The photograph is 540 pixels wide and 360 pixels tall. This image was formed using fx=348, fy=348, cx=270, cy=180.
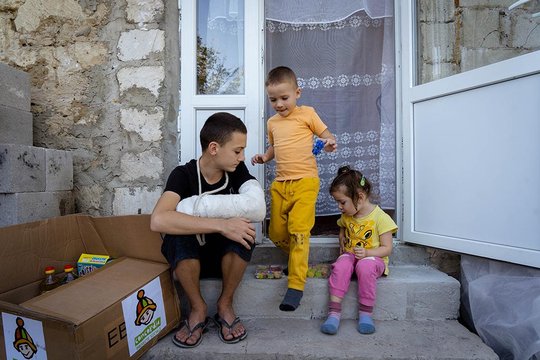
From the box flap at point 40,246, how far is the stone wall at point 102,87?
364mm

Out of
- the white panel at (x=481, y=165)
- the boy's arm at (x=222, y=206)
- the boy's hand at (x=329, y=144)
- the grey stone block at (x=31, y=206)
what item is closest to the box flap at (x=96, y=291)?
the boy's arm at (x=222, y=206)

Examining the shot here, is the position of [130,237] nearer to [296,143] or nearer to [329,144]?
[296,143]

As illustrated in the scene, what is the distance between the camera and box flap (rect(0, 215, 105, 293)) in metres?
1.68

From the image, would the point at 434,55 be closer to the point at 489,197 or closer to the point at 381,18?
the point at 381,18

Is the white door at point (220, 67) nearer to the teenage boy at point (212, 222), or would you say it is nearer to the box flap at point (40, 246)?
the teenage boy at point (212, 222)

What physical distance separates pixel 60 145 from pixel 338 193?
1946 millimetres

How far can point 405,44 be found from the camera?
2.54 meters

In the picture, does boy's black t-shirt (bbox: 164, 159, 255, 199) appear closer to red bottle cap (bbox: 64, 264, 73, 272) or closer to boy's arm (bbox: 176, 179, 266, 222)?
boy's arm (bbox: 176, 179, 266, 222)

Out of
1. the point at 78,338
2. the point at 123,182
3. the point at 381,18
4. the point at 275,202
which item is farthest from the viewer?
the point at 381,18

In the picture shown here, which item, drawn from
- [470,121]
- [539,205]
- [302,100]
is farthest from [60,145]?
[539,205]

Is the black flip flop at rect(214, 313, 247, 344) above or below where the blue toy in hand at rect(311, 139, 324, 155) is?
below

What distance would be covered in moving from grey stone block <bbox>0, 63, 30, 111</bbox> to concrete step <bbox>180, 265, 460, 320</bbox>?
161 centimetres

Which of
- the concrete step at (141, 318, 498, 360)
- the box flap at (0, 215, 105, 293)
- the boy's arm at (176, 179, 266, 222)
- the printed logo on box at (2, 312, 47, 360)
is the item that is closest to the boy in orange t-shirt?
the boy's arm at (176, 179, 266, 222)

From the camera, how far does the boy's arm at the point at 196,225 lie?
1720 mm
